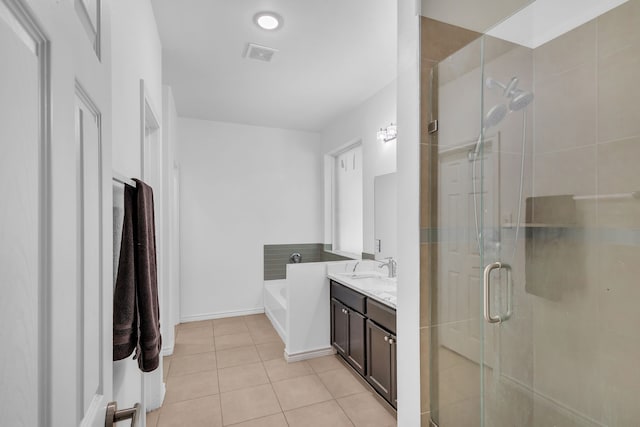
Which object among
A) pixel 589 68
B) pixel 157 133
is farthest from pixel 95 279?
pixel 157 133

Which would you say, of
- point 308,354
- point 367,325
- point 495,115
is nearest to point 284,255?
point 308,354

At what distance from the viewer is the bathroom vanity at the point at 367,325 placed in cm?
224

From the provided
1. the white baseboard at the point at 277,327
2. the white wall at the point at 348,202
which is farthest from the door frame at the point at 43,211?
the white wall at the point at 348,202

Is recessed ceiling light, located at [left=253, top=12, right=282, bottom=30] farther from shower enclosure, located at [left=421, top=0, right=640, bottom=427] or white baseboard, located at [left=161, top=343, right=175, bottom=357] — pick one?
white baseboard, located at [left=161, top=343, right=175, bottom=357]

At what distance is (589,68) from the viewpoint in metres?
0.97

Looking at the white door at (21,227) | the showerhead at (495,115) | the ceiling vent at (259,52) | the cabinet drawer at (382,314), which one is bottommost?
the cabinet drawer at (382,314)

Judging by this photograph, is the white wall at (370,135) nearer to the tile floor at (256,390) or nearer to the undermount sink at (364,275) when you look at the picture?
the undermount sink at (364,275)

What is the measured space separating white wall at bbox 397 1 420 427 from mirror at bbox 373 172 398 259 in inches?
55.9

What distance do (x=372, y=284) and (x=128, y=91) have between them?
2.20m

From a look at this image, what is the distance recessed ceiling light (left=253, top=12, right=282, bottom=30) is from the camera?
2.12 m

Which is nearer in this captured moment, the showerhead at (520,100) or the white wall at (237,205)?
the showerhead at (520,100)

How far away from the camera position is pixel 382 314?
7.61 ft

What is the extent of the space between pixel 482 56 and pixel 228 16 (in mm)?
1650

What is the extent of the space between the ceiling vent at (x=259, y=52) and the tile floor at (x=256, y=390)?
267 centimetres
